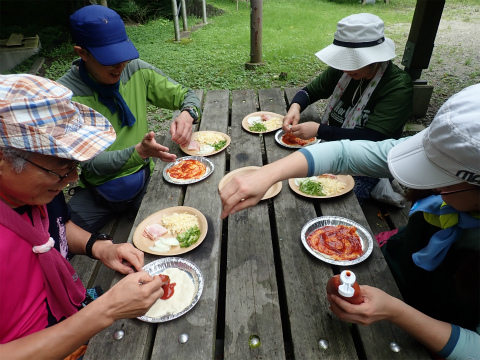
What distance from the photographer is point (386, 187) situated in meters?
3.02

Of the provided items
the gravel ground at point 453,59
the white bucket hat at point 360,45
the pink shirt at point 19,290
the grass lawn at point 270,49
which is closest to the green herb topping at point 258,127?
the white bucket hat at point 360,45

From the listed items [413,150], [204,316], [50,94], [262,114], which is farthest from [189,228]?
[262,114]

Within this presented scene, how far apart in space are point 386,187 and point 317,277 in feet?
5.56

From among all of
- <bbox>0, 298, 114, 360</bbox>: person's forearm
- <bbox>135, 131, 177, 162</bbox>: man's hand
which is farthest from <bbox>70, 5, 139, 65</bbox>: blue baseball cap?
<bbox>0, 298, 114, 360</bbox>: person's forearm

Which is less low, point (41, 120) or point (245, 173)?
point (41, 120)

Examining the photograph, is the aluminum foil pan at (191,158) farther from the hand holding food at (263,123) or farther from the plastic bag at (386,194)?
the plastic bag at (386,194)

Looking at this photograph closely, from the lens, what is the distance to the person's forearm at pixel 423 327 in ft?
4.55

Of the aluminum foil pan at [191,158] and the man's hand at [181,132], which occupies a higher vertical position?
the man's hand at [181,132]

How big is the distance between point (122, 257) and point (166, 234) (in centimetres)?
30

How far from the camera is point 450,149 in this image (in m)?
1.19

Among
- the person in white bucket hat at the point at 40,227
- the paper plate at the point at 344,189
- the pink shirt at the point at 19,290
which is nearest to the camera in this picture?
the person in white bucket hat at the point at 40,227

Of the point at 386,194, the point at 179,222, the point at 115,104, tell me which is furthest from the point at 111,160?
the point at 386,194

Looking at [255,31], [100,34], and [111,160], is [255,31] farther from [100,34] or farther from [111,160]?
[111,160]

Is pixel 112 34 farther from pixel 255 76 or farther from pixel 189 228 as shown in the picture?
pixel 255 76
